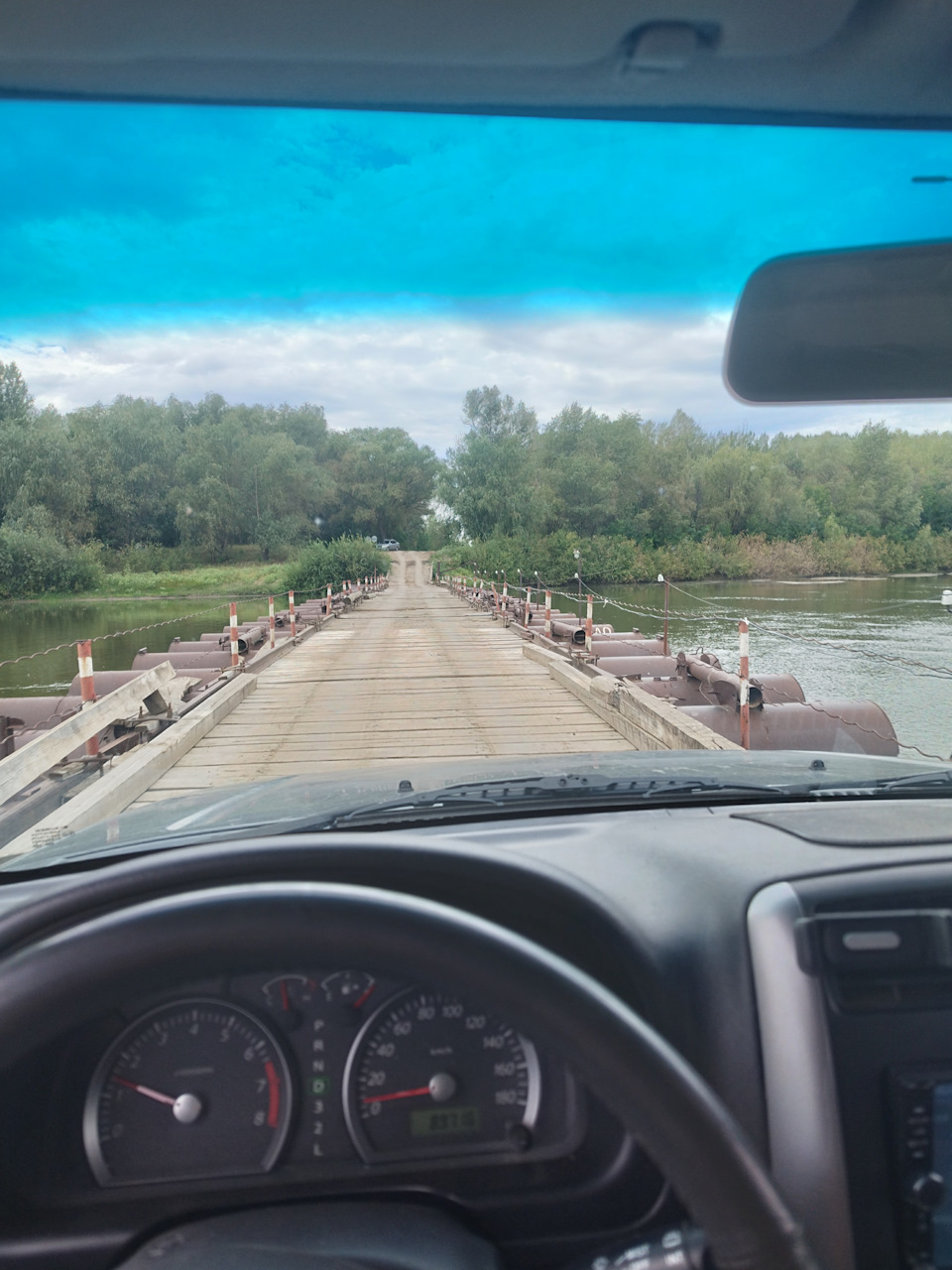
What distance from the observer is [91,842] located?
1496mm

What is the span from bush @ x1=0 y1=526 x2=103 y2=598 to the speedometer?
163cm

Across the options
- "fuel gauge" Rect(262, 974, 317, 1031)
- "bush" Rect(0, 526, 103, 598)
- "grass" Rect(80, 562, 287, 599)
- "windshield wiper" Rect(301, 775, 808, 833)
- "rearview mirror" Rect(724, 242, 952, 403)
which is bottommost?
"fuel gauge" Rect(262, 974, 317, 1031)

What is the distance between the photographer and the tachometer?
3.76 ft

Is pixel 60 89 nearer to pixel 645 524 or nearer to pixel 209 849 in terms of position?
pixel 209 849

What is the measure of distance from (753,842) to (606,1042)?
784 mm

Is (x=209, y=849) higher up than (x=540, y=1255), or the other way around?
(x=209, y=849)

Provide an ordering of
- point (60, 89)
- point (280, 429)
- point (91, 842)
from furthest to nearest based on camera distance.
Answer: point (280, 429), point (60, 89), point (91, 842)

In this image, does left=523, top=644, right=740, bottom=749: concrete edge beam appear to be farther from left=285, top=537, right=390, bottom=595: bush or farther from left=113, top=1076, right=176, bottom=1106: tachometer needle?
left=113, top=1076, right=176, bottom=1106: tachometer needle

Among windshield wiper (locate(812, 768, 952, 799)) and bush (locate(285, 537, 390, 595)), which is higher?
bush (locate(285, 537, 390, 595))

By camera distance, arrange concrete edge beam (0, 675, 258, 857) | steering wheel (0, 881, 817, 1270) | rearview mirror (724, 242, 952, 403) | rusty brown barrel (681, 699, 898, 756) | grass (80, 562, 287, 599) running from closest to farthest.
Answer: steering wheel (0, 881, 817, 1270)
rearview mirror (724, 242, 952, 403)
concrete edge beam (0, 675, 258, 857)
grass (80, 562, 287, 599)
rusty brown barrel (681, 699, 898, 756)

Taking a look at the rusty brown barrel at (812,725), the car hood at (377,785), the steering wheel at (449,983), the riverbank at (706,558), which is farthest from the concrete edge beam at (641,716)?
the steering wheel at (449,983)

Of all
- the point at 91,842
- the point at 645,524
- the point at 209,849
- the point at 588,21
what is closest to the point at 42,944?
the point at 209,849

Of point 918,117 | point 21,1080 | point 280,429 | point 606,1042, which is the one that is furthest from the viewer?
point 280,429

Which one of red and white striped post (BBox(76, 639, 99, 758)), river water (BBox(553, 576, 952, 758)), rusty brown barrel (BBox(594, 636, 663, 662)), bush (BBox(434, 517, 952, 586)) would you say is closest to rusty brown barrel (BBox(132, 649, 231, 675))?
rusty brown barrel (BBox(594, 636, 663, 662))
